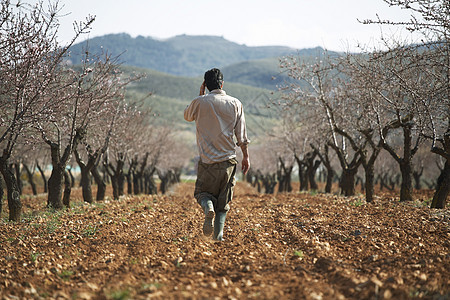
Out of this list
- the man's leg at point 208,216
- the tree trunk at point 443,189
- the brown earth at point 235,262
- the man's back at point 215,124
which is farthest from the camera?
the tree trunk at point 443,189

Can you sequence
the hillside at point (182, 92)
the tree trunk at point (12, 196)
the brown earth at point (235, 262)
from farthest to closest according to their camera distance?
1. the hillside at point (182, 92)
2. the tree trunk at point (12, 196)
3. the brown earth at point (235, 262)

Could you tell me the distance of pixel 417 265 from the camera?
4.73m

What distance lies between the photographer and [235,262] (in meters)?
5.09

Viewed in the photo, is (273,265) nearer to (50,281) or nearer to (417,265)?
(417,265)

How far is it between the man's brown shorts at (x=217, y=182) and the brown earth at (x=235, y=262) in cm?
66

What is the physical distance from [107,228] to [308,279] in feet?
17.3

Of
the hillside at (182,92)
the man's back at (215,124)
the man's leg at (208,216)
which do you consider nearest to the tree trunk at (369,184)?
the man's back at (215,124)

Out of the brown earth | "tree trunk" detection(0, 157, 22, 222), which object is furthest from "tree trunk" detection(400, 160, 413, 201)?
"tree trunk" detection(0, 157, 22, 222)

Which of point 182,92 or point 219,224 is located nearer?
point 219,224

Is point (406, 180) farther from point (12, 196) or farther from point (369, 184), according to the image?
point (12, 196)

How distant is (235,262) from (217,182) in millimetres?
1394

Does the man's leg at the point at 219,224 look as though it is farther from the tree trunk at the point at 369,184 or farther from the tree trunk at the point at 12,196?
the tree trunk at the point at 369,184

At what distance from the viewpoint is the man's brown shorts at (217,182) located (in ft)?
20.0

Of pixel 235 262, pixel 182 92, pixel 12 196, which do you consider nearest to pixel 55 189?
pixel 12 196
